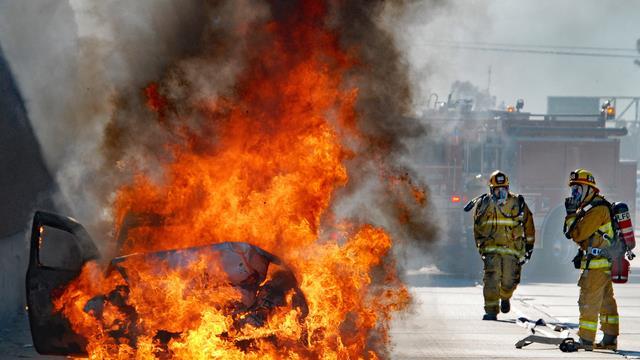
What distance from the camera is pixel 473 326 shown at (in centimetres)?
1288

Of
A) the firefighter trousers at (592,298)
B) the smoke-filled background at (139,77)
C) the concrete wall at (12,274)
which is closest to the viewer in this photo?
the smoke-filled background at (139,77)

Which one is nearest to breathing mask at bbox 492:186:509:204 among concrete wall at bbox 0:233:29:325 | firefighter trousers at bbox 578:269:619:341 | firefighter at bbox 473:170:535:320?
firefighter at bbox 473:170:535:320

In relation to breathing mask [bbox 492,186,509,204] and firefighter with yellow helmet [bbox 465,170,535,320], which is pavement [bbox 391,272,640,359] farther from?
breathing mask [bbox 492,186,509,204]

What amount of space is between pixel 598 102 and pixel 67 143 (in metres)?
Result: 44.0

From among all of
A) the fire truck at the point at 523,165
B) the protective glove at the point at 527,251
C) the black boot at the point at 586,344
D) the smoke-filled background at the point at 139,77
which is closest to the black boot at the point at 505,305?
the protective glove at the point at 527,251

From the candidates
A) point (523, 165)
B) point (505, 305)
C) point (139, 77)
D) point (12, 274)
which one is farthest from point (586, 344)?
point (523, 165)

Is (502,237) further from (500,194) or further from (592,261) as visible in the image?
(592,261)

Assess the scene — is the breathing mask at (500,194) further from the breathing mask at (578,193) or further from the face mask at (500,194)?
the breathing mask at (578,193)

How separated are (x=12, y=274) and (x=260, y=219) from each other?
4.84 metres

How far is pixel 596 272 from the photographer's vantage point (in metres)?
10.3

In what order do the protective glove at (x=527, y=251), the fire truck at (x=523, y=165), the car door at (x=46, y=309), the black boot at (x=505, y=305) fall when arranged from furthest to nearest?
the fire truck at (x=523, y=165) < the black boot at (x=505, y=305) < the protective glove at (x=527, y=251) < the car door at (x=46, y=309)

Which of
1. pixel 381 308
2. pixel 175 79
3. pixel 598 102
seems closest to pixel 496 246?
pixel 381 308

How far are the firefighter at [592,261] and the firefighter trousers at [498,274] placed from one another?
2.41 meters

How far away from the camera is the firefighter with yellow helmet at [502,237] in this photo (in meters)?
13.0
